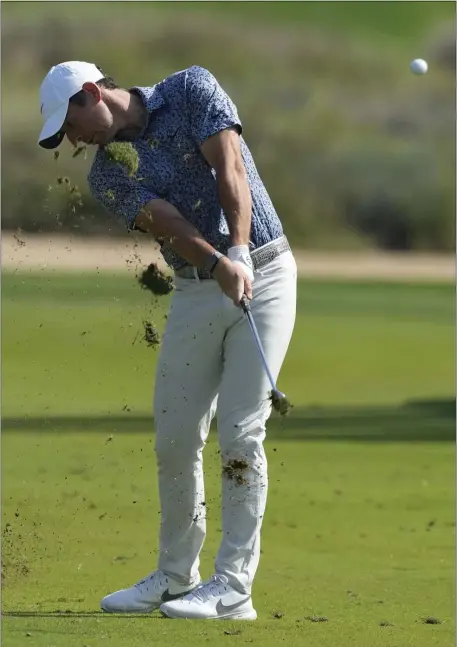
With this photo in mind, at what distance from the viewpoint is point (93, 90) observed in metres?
5.66

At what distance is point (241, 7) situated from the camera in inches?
2522

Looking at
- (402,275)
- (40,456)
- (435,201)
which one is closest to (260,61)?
(435,201)

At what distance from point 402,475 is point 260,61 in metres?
53.0

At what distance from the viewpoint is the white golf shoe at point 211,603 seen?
5.75 metres

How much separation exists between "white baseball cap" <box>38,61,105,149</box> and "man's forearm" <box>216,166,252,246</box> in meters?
0.53

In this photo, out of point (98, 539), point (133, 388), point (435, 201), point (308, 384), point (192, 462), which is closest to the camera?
point (192, 462)

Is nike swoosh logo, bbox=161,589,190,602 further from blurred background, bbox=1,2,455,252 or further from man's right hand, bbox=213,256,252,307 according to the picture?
blurred background, bbox=1,2,455,252

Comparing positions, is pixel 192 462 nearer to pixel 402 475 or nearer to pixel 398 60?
pixel 402 475

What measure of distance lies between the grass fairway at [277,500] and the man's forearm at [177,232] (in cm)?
118

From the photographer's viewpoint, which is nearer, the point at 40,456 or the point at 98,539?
the point at 98,539

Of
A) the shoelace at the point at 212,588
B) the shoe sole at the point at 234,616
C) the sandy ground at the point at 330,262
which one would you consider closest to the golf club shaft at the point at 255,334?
the shoelace at the point at 212,588

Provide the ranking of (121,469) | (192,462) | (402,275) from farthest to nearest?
1. (402,275)
2. (121,469)
3. (192,462)

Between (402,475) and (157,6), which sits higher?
(157,6)

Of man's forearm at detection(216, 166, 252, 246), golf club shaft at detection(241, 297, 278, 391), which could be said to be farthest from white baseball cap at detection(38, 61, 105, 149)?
golf club shaft at detection(241, 297, 278, 391)
